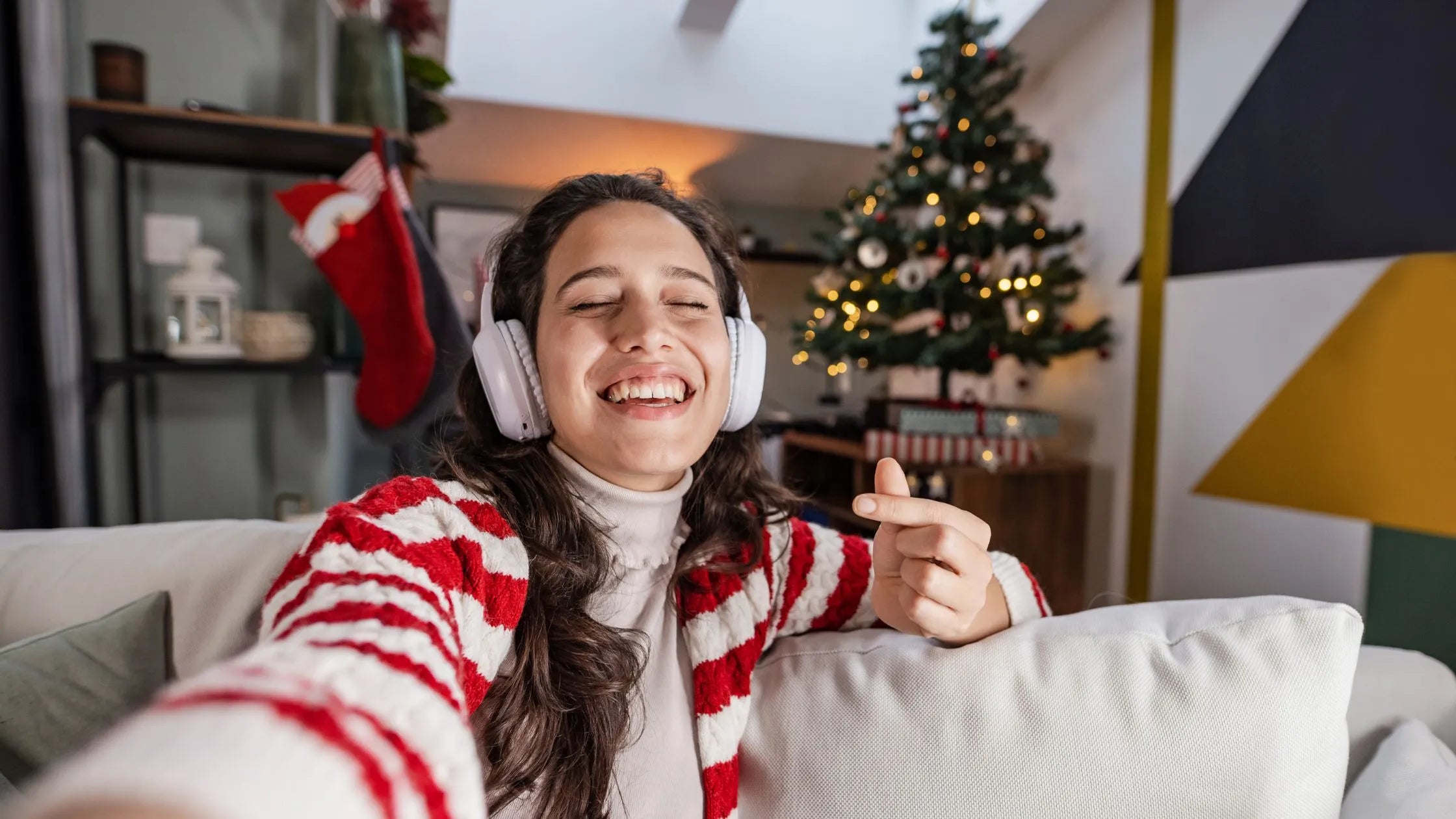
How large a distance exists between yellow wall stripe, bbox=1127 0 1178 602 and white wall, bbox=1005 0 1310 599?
0.13 feet

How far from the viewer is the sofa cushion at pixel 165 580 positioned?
2.60 ft

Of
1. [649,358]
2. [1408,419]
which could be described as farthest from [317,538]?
[1408,419]

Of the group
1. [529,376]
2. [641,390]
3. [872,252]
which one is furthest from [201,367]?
[872,252]

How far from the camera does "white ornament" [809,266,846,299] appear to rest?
3.04 m

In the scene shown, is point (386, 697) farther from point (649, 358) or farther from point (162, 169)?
point (162, 169)

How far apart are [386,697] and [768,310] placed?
4845 millimetres

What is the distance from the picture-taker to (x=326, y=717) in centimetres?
29

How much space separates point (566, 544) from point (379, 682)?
1.43ft

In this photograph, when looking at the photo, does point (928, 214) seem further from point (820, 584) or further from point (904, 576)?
point (904, 576)

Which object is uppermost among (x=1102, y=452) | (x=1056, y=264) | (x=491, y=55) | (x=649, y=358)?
(x=491, y=55)

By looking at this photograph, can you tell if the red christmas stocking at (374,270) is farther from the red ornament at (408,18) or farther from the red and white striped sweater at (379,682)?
the red and white striped sweater at (379,682)

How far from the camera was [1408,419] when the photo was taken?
175cm

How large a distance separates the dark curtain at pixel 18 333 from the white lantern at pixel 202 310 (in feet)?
1.00

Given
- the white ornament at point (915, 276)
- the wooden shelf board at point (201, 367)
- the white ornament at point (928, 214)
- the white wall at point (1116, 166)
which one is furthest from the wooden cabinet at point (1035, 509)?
the wooden shelf board at point (201, 367)
